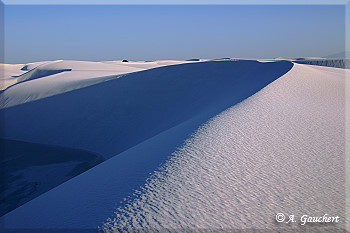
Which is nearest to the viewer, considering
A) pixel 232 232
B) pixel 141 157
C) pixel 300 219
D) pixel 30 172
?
pixel 232 232

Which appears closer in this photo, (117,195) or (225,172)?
(117,195)

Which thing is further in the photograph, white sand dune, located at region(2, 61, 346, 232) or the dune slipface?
the dune slipface

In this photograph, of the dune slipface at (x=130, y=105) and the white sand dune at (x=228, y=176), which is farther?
the dune slipface at (x=130, y=105)

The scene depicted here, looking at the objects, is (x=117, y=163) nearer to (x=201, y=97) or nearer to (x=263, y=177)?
(x=263, y=177)

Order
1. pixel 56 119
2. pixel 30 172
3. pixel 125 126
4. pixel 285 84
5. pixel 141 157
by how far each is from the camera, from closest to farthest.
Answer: pixel 141 157 < pixel 30 172 < pixel 285 84 < pixel 125 126 < pixel 56 119

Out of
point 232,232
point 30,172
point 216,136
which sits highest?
point 216,136

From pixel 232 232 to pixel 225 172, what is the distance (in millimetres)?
861

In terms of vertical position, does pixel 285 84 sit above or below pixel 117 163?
above

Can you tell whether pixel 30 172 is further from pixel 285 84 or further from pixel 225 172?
pixel 285 84

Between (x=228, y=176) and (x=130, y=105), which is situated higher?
(x=130, y=105)

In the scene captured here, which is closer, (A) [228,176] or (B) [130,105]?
(A) [228,176]

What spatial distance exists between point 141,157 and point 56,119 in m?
7.71

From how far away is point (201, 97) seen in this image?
887 cm

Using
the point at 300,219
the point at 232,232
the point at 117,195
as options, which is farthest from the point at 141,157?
the point at 300,219
